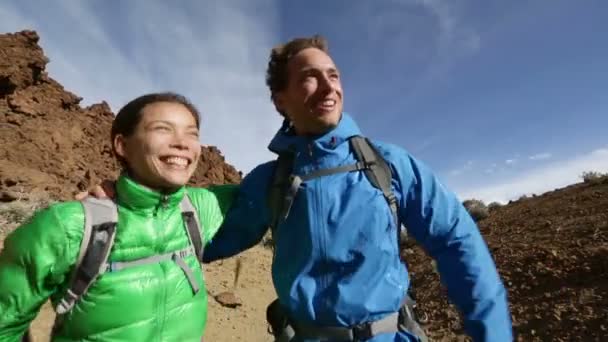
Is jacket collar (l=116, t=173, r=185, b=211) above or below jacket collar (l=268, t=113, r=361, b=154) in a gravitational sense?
below

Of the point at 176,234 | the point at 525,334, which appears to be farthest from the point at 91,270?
the point at 525,334

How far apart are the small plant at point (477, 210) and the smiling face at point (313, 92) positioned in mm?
13206

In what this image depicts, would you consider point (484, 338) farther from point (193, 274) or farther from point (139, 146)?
point (139, 146)

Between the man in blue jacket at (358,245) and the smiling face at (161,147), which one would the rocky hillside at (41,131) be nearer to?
the smiling face at (161,147)

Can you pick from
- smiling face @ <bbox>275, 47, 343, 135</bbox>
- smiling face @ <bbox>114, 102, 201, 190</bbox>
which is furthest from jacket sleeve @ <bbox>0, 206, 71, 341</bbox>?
smiling face @ <bbox>275, 47, 343, 135</bbox>

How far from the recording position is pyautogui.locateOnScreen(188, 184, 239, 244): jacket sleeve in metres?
2.67

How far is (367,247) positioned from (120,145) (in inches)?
64.8

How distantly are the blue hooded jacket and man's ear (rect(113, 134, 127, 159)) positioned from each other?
111 centimetres

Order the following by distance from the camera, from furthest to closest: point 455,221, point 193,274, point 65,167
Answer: point 65,167
point 193,274
point 455,221

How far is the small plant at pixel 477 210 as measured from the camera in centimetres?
1449

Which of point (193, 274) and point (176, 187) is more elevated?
point (176, 187)

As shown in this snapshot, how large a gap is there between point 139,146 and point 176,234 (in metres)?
0.57

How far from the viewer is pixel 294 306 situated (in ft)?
6.67

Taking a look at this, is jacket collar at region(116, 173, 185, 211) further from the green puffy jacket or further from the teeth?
the teeth
